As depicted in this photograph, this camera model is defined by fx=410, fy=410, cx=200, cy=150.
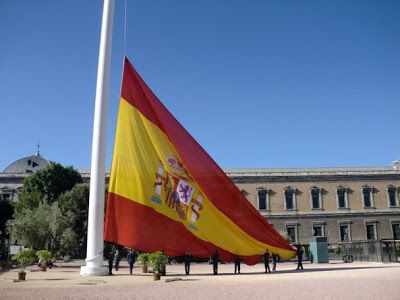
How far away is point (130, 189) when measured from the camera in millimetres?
17578

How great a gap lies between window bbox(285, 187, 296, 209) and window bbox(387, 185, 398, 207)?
47.6ft

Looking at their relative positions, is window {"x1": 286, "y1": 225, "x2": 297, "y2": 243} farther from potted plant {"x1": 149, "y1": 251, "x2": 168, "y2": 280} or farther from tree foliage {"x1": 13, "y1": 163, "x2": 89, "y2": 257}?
potted plant {"x1": 149, "y1": 251, "x2": 168, "y2": 280}

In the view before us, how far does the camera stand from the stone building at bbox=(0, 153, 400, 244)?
60.3 metres

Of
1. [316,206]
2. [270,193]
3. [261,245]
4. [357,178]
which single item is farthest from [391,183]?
[261,245]

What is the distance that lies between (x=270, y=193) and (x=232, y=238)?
4293cm

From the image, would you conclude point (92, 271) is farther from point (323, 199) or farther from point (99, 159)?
point (323, 199)

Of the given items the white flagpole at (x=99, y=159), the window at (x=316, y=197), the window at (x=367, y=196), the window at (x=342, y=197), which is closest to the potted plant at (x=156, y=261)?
the white flagpole at (x=99, y=159)

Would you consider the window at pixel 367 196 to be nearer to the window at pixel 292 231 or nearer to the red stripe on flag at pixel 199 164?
the window at pixel 292 231

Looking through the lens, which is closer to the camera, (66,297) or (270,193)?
(66,297)

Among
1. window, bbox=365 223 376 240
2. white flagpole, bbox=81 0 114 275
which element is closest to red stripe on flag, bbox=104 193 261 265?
white flagpole, bbox=81 0 114 275

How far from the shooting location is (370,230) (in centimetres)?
6062

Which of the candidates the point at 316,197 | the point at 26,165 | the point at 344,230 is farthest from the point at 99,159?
the point at 26,165

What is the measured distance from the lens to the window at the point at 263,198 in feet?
201

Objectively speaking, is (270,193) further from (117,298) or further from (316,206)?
(117,298)
